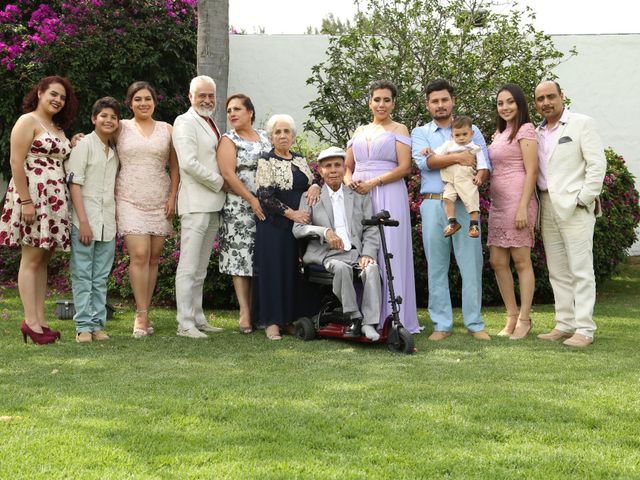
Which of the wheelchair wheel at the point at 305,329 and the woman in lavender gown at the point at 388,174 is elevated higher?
the woman in lavender gown at the point at 388,174

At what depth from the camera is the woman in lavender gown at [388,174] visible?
6.77m

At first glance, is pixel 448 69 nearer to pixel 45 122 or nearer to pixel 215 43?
pixel 215 43

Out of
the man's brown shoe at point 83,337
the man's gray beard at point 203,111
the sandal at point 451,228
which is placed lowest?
the man's brown shoe at point 83,337

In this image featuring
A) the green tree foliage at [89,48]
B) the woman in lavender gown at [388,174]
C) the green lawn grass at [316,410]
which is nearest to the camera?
the green lawn grass at [316,410]

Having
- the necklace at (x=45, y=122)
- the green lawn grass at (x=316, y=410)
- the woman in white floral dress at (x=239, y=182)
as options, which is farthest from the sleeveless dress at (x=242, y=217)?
the necklace at (x=45, y=122)

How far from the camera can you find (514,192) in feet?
21.6

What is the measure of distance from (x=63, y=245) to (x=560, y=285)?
13.0 feet

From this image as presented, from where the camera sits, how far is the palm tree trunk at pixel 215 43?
8.85 metres

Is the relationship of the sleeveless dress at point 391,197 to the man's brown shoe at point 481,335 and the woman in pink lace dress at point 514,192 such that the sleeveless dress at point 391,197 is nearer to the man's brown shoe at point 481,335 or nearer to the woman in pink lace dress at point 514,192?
the man's brown shoe at point 481,335

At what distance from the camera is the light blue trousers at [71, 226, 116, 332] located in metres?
6.52

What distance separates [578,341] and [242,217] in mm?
2873

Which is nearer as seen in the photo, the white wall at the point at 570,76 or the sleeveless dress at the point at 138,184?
the sleeveless dress at the point at 138,184

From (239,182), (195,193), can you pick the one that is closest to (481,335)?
(239,182)

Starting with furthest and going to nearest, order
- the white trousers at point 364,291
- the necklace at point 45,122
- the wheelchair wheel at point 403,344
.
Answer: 1. the necklace at point 45,122
2. the white trousers at point 364,291
3. the wheelchair wheel at point 403,344
